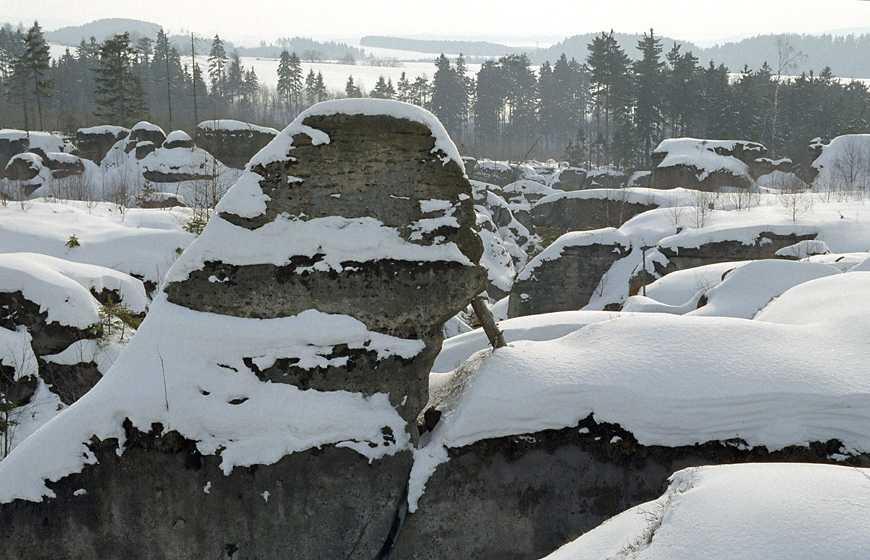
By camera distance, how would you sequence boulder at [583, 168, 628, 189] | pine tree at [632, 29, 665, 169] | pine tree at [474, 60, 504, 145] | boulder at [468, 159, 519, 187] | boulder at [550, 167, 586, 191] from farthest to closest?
pine tree at [474, 60, 504, 145], pine tree at [632, 29, 665, 169], boulder at [550, 167, 586, 191], boulder at [468, 159, 519, 187], boulder at [583, 168, 628, 189]

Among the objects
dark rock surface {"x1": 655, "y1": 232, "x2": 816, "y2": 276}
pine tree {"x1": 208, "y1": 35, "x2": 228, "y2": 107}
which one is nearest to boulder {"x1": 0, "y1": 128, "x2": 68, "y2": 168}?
pine tree {"x1": 208, "y1": 35, "x2": 228, "y2": 107}

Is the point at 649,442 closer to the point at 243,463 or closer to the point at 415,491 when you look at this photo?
the point at 415,491

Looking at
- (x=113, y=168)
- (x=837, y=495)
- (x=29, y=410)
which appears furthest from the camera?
(x=113, y=168)

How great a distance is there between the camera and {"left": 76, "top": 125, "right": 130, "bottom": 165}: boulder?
39.9 m

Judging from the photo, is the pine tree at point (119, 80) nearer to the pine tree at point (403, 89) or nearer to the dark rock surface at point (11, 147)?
the dark rock surface at point (11, 147)

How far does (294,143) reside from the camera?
19.5 ft

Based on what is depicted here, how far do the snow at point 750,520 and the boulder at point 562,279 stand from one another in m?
16.1

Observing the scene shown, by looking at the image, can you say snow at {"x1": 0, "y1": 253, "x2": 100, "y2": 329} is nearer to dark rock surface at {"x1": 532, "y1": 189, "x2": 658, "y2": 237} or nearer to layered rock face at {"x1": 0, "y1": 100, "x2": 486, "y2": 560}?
layered rock face at {"x1": 0, "y1": 100, "x2": 486, "y2": 560}

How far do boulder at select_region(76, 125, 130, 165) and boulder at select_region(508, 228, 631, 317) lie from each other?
1241 inches

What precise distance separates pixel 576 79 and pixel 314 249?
253 feet

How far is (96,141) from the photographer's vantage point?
40.0 metres

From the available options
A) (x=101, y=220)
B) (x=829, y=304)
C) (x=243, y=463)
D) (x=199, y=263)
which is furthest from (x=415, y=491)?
(x=101, y=220)

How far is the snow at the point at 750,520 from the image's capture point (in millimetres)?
2557

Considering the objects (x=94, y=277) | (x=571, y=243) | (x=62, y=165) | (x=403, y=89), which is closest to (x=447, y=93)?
(x=403, y=89)
